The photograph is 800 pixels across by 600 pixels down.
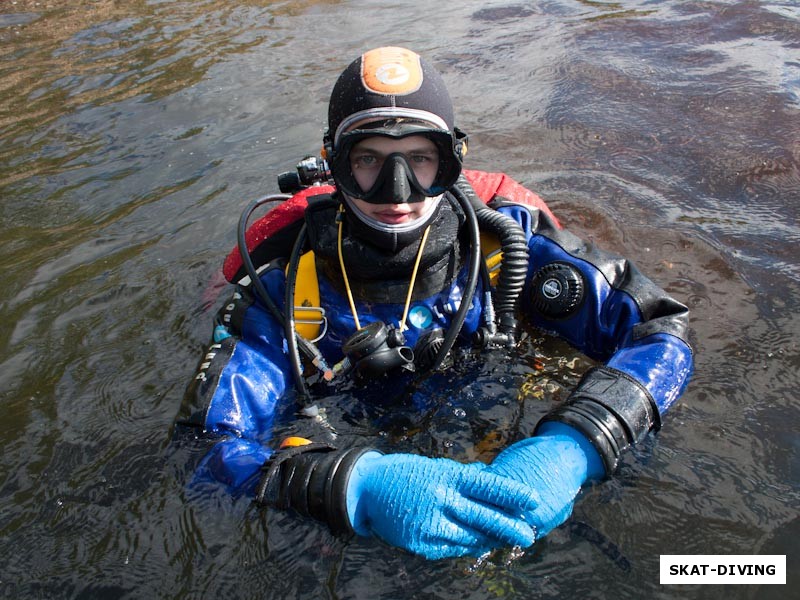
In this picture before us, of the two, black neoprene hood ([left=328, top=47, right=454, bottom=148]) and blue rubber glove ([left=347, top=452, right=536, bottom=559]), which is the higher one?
black neoprene hood ([left=328, top=47, right=454, bottom=148])

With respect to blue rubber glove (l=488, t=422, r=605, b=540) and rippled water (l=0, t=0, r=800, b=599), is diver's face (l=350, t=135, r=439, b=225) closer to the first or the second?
rippled water (l=0, t=0, r=800, b=599)

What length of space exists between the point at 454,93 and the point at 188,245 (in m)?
3.49

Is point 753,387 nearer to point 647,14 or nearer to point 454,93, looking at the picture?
point 454,93

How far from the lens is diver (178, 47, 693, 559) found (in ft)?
6.52

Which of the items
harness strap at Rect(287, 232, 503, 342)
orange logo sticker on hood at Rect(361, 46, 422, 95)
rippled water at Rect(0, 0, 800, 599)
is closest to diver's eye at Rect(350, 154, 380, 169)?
orange logo sticker on hood at Rect(361, 46, 422, 95)

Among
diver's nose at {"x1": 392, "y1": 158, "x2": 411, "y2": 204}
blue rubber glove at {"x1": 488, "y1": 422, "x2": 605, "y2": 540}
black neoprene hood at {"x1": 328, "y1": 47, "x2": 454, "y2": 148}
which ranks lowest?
blue rubber glove at {"x1": 488, "y1": 422, "x2": 605, "y2": 540}

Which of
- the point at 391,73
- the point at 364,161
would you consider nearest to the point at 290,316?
the point at 364,161

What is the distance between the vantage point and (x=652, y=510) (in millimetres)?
2230

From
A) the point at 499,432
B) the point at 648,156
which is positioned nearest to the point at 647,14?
the point at 648,156

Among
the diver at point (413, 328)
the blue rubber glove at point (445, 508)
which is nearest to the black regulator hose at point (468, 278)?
the diver at point (413, 328)

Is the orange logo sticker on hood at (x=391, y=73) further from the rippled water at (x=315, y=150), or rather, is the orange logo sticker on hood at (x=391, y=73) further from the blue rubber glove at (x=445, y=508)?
the blue rubber glove at (x=445, y=508)

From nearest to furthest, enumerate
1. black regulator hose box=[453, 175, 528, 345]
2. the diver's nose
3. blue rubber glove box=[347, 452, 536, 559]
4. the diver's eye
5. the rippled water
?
1. blue rubber glove box=[347, 452, 536, 559]
2. the rippled water
3. the diver's nose
4. the diver's eye
5. black regulator hose box=[453, 175, 528, 345]

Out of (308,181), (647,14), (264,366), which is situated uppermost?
(308,181)

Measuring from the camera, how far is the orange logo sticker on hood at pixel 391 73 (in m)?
2.51
